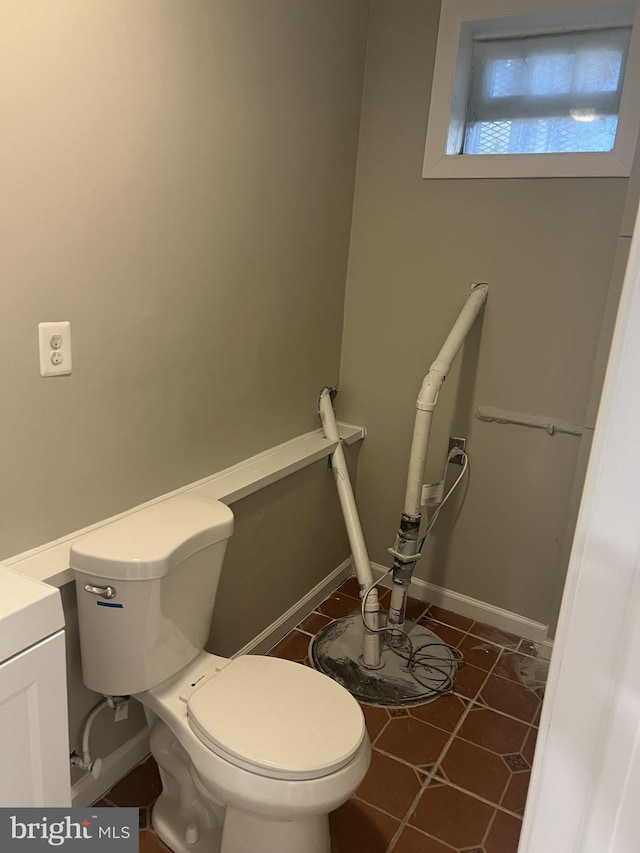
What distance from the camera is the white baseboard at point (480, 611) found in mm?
2367

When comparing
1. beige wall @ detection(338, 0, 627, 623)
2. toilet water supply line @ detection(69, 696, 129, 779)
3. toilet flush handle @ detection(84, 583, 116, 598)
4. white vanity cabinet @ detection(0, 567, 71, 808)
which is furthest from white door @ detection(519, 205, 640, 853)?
beige wall @ detection(338, 0, 627, 623)

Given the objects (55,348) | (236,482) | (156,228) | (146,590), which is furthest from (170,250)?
(146,590)

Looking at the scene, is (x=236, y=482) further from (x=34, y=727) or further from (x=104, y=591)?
(x=34, y=727)

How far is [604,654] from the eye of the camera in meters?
0.41

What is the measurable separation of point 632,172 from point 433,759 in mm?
1868

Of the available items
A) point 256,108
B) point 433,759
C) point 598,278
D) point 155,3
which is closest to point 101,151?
point 155,3

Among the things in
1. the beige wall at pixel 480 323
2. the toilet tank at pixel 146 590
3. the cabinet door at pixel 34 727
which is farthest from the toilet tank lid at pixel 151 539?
the beige wall at pixel 480 323

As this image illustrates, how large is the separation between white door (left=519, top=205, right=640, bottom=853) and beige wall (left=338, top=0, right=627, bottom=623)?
183 centimetres

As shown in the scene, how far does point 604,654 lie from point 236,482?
59.2 inches

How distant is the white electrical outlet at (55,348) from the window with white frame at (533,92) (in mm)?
1490

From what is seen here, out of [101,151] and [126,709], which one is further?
[126,709]

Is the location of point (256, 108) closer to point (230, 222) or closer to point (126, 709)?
point (230, 222)

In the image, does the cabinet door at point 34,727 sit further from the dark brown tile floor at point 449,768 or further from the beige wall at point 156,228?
the dark brown tile floor at point 449,768

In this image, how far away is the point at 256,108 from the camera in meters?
1.75
